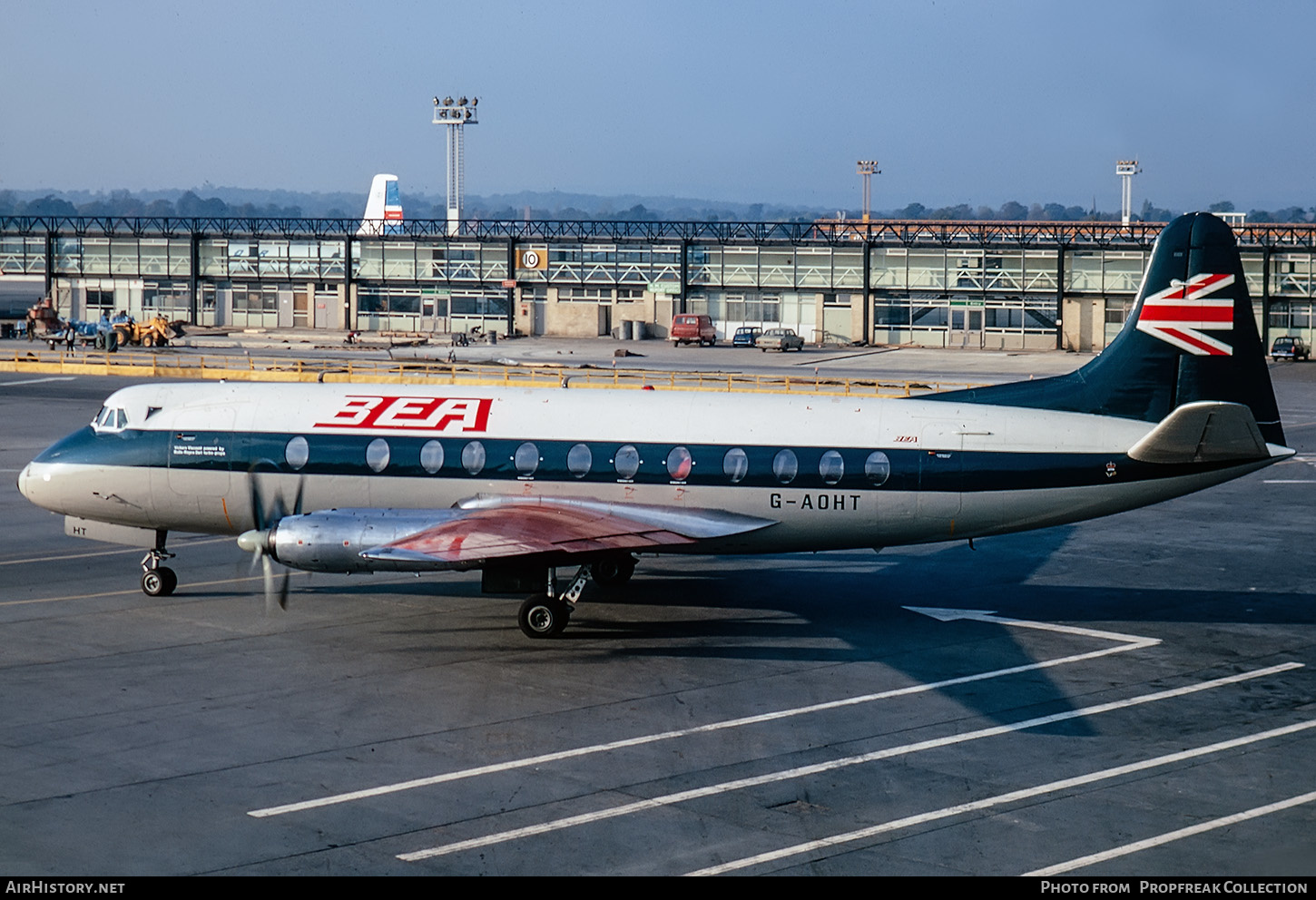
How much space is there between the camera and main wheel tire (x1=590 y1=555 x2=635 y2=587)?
101 ft

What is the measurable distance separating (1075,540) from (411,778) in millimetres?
24296

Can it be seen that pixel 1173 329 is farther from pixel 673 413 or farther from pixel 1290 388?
pixel 1290 388

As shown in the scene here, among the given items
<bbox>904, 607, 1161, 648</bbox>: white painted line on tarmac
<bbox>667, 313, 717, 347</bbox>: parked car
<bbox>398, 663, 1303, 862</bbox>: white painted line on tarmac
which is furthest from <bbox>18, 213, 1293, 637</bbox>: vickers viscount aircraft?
<bbox>667, 313, 717, 347</bbox>: parked car

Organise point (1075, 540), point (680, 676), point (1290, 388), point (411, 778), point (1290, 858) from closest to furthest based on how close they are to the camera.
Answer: point (1290, 858)
point (411, 778)
point (680, 676)
point (1075, 540)
point (1290, 388)

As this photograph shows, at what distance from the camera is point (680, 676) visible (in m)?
24.3

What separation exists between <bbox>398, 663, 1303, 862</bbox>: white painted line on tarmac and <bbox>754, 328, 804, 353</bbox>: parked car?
245 ft

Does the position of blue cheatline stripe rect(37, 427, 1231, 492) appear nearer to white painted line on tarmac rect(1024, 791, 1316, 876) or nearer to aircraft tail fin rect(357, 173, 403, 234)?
white painted line on tarmac rect(1024, 791, 1316, 876)

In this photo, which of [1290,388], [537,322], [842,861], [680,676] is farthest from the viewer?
[537,322]

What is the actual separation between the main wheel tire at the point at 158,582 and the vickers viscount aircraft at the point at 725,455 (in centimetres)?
5

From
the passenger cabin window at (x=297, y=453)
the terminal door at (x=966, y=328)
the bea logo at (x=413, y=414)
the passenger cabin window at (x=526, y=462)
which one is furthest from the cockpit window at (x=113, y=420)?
the terminal door at (x=966, y=328)

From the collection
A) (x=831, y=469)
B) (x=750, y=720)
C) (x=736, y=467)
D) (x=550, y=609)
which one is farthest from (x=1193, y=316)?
(x=550, y=609)

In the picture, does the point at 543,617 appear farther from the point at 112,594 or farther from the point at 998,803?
the point at 998,803

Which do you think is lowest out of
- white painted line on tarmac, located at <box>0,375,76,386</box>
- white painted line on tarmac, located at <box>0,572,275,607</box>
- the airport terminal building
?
white painted line on tarmac, located at <box>0,572,275,607</box>

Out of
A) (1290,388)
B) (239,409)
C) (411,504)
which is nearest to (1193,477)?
(411,504)
